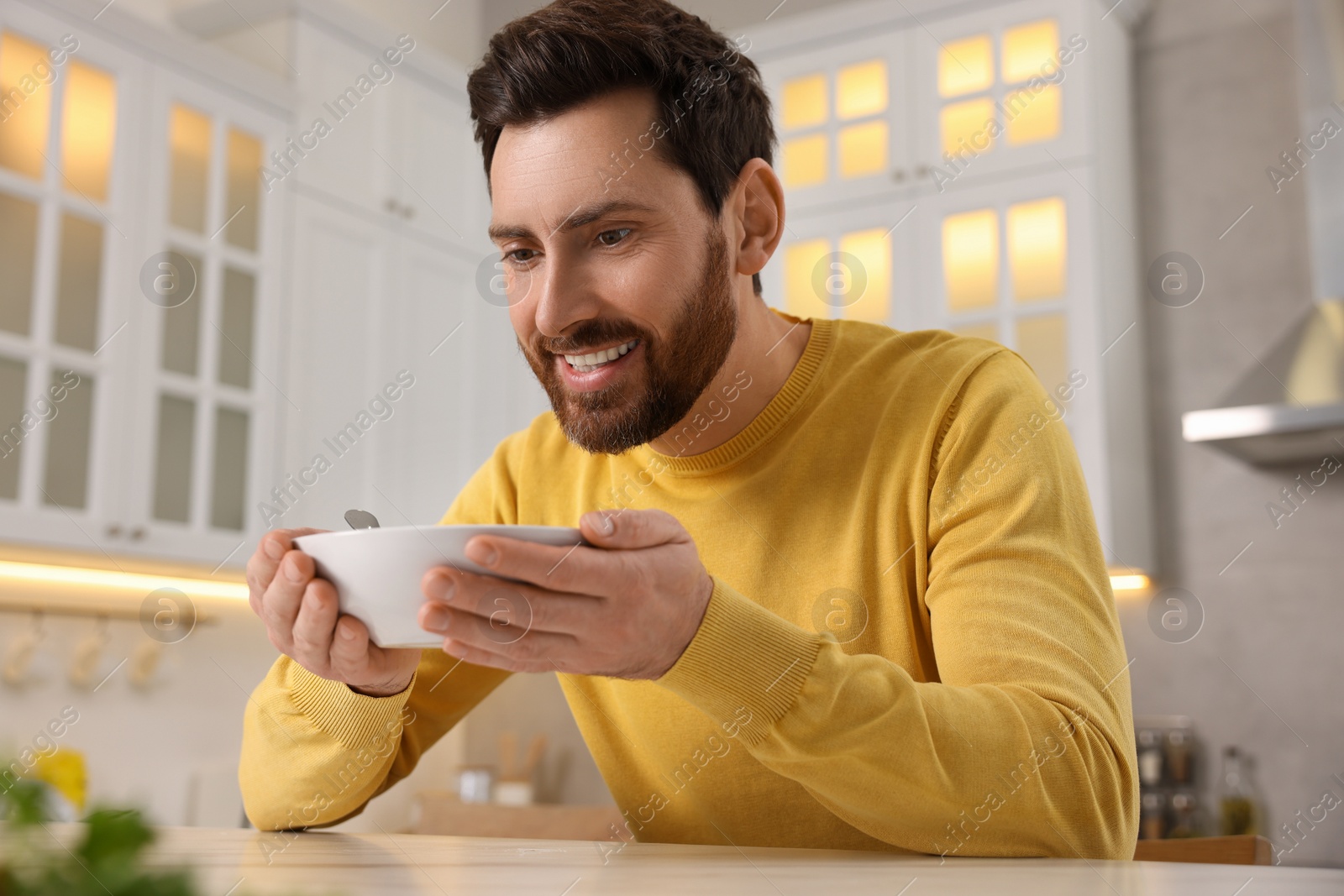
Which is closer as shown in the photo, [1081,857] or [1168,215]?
[1081,857]

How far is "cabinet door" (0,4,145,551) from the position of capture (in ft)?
7.10

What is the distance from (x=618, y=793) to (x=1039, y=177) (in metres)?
2.10

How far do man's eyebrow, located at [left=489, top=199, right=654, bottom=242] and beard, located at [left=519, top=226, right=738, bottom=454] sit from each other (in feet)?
0.30

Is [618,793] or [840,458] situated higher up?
[840,458]

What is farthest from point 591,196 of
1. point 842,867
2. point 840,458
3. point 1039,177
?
point 1039,177

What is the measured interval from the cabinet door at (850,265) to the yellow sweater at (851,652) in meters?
1.68

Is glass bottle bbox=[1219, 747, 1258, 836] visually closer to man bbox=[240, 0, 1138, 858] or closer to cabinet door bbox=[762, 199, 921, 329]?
cabinet door bbox=[762, 199, 921, 329]

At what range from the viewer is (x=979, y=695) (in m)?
0.76

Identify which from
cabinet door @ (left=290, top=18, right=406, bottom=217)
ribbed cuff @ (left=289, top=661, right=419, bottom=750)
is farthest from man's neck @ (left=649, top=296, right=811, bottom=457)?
cabinet door @ (left=290, top=18, right=406, bottom=217)

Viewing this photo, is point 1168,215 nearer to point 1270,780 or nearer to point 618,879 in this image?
point 1270,780

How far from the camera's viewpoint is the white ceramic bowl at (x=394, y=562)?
2.02ft

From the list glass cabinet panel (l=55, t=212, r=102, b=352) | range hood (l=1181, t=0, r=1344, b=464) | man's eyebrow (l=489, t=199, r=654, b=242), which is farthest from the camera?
range hood (l=1181, t=0, r=1344, b=464)

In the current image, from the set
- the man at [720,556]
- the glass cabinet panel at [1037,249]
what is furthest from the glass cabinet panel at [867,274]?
the man at [720,556]

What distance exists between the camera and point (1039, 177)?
109 inches
